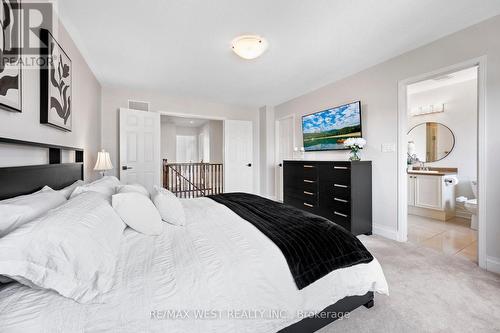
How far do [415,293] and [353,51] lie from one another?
2.65 metres

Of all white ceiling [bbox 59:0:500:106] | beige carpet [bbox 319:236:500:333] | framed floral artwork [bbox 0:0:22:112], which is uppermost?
white ceiling [bbox 59:0:500:106]

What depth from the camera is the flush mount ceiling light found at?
2.31m

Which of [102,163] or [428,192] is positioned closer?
[102,163]

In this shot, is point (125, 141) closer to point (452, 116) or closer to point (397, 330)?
point (397, 330)

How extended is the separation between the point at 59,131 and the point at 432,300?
3463 millimetres

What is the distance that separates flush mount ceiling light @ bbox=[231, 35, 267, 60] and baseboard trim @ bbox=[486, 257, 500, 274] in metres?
3.13

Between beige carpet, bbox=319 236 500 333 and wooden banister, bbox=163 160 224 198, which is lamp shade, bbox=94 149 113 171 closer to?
wooden banister, bbox=163 160 224 198

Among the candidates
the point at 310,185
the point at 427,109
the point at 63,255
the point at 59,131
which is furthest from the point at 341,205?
the point at 59,131

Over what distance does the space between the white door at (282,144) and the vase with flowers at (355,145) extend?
5.82 feet

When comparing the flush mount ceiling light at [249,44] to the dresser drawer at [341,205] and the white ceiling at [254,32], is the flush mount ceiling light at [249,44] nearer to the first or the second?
the white ceiling at [254,32]

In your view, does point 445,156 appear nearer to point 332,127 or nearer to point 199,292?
point 332,127

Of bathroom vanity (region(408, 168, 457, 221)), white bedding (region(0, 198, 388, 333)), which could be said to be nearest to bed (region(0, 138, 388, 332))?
white bedding (region(0, 198, 388, 333))

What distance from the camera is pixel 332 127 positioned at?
3.66 m

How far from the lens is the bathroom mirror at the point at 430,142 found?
411cm
